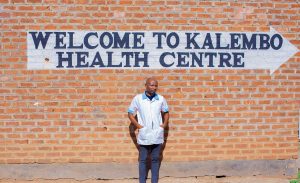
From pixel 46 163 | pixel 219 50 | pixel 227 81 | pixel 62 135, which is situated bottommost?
pixel 46 163

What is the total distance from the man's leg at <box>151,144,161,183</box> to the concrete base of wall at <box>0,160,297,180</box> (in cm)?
32

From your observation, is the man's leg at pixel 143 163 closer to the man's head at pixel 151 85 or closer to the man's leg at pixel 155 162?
the man's leg at pixel 155 162

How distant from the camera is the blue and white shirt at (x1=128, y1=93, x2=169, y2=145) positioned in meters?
5.90

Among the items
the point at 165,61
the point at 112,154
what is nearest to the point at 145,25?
the point at 165,61

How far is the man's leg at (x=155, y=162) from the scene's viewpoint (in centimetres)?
604

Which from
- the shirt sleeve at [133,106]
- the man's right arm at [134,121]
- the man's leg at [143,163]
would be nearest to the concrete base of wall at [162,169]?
the man's leg at [143,163]

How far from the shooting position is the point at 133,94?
628 centimetres

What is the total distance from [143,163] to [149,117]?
2.38ft

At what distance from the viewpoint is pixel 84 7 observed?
614 centimetres

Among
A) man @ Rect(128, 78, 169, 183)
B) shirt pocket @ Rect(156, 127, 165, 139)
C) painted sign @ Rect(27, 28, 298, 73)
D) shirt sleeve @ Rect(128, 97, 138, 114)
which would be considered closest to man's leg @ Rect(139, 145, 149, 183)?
man @ Rect(128, 78, 169, 183)

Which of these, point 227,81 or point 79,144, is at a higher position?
point 227,81

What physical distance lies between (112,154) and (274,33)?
127 inches

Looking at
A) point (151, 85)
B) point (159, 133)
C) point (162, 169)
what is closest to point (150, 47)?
point (151, 85)

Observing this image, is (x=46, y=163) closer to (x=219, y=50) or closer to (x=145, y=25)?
(x=145, y=25)
